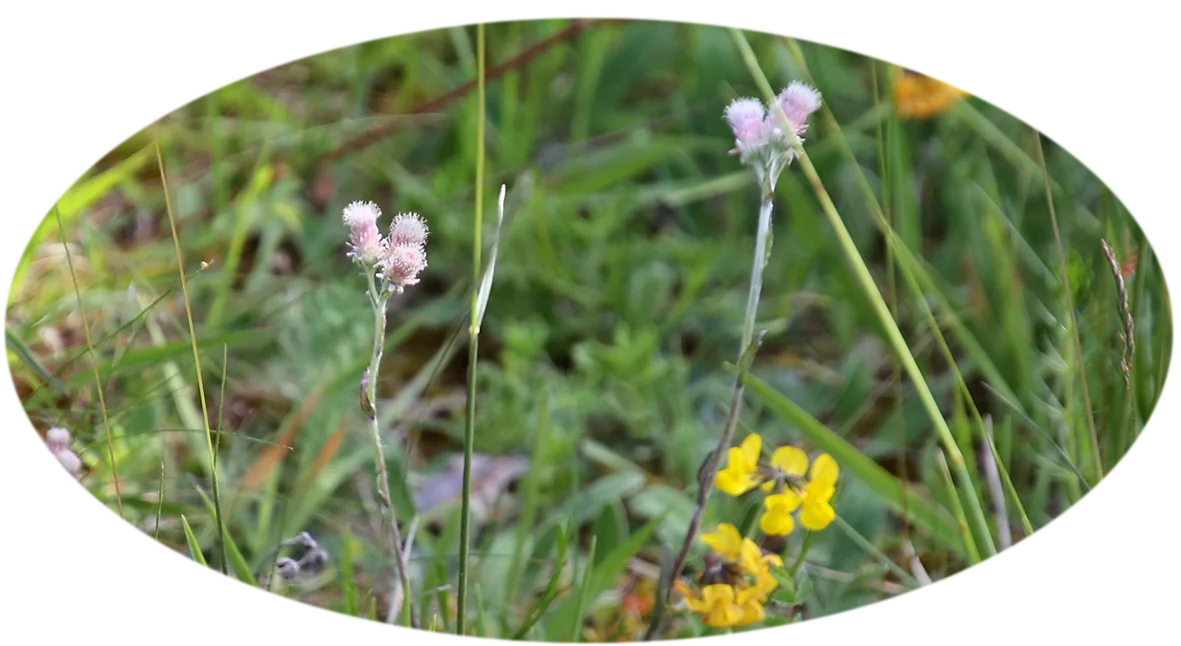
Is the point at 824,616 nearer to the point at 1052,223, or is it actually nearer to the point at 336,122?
the point at 1052,223

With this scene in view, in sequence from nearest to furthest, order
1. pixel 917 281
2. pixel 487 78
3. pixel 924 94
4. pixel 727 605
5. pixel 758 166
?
1. pixel 727 605
2. pixel 758 166
3. pixel 917 281
4. pixel 924 94
5. pixel 487 78

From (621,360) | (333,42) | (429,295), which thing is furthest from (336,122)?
(621,360)

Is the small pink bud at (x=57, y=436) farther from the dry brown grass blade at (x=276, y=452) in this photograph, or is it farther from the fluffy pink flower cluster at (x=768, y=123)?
the fluffy pink flower cluster at (x=768, y=123)

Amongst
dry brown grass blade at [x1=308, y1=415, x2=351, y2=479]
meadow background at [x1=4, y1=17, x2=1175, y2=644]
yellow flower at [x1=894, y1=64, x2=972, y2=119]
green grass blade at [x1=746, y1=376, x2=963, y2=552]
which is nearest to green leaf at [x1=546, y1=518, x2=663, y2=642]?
meadow background at [x1=4, y1=17, x2=1175, y2=644]

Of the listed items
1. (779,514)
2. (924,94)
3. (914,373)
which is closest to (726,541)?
(779,514)

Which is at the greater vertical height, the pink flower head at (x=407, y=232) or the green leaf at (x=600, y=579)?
the pink flower head at (x=407, y=232)

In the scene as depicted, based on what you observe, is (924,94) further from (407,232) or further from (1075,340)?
(407,232)

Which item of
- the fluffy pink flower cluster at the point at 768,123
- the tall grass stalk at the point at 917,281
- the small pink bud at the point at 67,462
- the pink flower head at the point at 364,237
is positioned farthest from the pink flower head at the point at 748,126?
the small pink bud at the point at 67,462
